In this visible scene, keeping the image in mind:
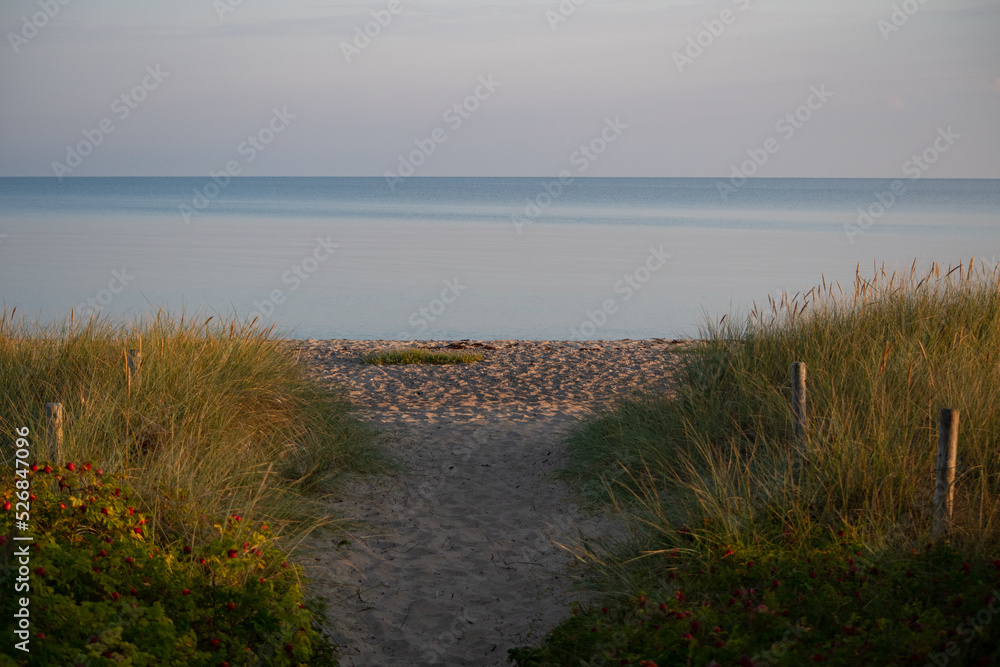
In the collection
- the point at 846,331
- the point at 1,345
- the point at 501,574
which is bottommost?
the point at 501,574

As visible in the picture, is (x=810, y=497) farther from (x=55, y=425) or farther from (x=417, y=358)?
(x=417, y=358)

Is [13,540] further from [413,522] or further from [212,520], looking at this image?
[413,522]

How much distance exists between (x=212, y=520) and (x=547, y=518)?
111 inches

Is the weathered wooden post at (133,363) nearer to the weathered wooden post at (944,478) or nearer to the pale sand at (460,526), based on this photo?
the pale sand at (460,526)

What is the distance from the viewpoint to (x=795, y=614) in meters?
3.87

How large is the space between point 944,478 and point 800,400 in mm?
1137

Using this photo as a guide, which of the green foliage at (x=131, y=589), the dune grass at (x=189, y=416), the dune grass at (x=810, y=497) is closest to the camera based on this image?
the green foliage at (x=131, y=589)

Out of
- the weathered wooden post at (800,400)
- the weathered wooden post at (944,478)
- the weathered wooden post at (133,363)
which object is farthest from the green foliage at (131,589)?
the weathered wooden post at (944,478)

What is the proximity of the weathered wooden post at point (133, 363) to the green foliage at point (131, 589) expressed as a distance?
1348 mm

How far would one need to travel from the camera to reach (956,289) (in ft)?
26.7

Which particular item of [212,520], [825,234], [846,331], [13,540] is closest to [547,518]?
[212,520]

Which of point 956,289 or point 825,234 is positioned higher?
point 825,234

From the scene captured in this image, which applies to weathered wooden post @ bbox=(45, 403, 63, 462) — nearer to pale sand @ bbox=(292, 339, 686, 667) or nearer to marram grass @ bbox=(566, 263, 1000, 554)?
pale sand @ bbox=(292, 339, 686, 667)

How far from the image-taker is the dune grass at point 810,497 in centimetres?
374
